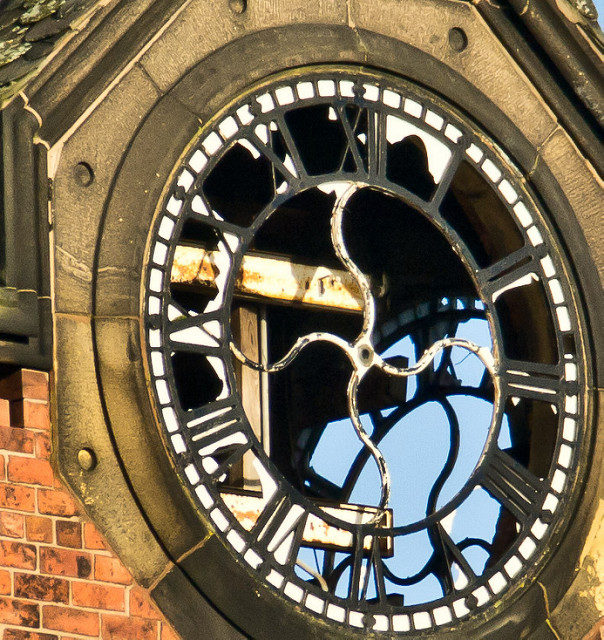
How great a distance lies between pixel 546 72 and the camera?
8.76 metres

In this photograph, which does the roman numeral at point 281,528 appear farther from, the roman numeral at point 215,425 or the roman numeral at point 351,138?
the roman numeral at point 351,138

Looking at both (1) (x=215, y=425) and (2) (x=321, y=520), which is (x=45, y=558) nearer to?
(1) (x=215, y=425)

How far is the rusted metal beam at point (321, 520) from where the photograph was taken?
804 cm

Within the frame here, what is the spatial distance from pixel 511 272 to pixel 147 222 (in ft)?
5.01

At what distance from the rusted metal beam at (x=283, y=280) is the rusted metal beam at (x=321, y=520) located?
0.78 m

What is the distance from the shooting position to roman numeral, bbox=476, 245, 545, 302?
8320 millimetres

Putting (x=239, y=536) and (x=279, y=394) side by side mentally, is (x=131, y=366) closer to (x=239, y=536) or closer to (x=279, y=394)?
(x=239, y=536)

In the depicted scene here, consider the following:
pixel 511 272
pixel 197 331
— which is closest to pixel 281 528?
pixel 197 331

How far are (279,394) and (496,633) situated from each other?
6.98 ft

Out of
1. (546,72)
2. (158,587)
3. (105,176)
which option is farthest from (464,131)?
(158,587)

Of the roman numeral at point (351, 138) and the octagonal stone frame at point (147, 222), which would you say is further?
the roman numeral at point (351, 138)

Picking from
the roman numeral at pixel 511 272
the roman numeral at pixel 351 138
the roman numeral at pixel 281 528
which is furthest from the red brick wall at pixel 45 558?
the roman numeral at pixel 511 272

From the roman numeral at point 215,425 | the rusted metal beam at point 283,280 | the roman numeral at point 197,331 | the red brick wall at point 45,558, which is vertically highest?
the rusted metal beam at point 283,280

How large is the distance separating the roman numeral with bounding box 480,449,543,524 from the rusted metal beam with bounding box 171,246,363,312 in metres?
0.92
